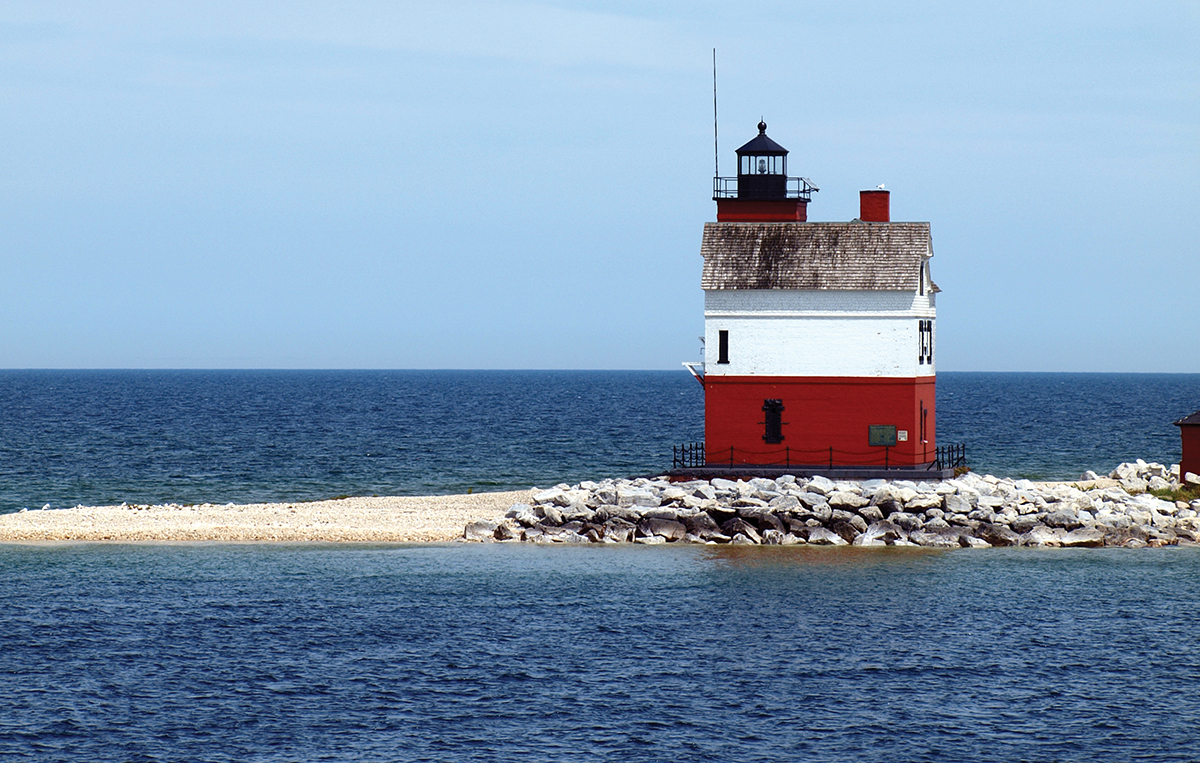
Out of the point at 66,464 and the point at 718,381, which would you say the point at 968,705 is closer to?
the point at 718,381

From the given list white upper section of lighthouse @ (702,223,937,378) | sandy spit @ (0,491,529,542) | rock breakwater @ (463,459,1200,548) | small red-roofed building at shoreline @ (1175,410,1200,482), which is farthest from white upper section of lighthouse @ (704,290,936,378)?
small red-roofed building at shoreline @ (1175,410,1200,482)

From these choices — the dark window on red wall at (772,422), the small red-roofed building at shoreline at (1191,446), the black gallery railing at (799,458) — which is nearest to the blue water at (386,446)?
the small red-roofed building at shoreline at (1191,446)

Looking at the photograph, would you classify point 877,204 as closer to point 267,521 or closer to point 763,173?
point 763,173

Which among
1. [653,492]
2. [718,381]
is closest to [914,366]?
[718,381]

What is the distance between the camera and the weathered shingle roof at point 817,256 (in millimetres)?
39219

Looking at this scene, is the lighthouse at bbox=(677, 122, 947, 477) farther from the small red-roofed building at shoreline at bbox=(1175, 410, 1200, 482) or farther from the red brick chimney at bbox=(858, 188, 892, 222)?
the small red-roofed building at shoreline at bbox=(1175, 410, 1200, 482)

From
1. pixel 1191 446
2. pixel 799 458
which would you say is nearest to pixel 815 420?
pixel 799 458

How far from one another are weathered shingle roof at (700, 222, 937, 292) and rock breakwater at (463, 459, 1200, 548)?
18.9 ft

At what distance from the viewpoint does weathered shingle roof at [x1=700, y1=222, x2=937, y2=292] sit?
3922 cm

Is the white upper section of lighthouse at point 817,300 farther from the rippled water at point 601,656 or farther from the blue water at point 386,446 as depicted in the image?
the blue water at point 386,446

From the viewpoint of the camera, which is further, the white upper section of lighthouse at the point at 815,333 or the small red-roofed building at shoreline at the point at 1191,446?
A: the small red-roofed building at shoreline at the point at 1191,446

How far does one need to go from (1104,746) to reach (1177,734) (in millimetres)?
1337

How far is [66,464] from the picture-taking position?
6000 centimetres

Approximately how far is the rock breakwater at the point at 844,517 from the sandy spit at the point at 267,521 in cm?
249
